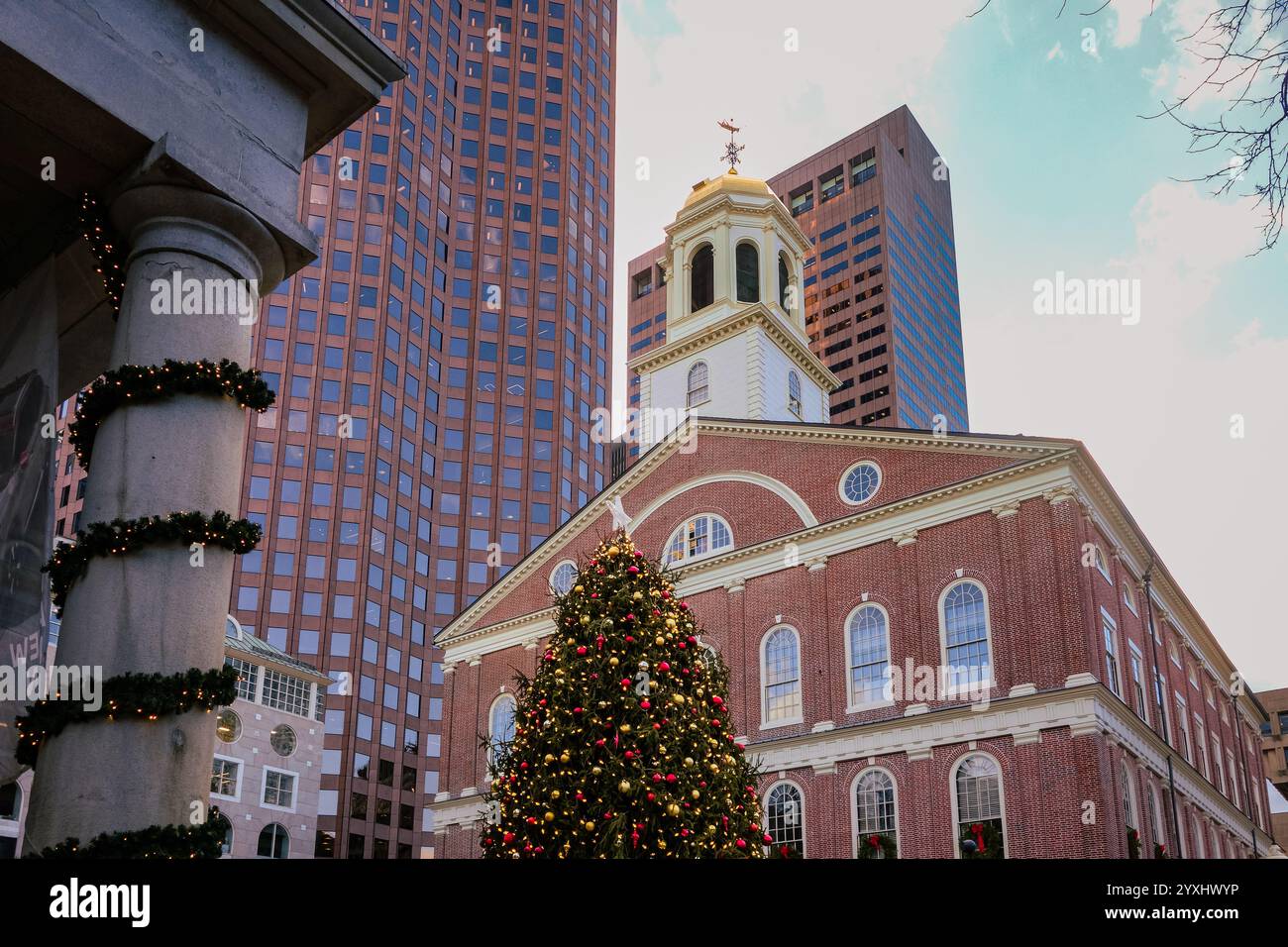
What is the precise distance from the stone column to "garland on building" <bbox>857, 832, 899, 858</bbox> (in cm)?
2631

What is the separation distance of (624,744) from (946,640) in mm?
17180

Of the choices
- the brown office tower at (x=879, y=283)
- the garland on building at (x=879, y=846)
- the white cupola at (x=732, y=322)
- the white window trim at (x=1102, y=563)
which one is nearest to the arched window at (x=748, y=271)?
the white cupola at (x=732, y=322)

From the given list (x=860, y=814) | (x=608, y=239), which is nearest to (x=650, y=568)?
(x=860, y=814)

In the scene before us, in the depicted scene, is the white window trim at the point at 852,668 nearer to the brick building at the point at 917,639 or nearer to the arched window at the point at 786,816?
the brick building at the point at 917,639

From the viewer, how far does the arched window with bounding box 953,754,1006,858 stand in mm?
29938

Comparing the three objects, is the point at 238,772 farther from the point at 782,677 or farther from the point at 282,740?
the point at 782,677

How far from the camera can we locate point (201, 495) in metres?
8.11

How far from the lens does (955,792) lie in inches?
1239

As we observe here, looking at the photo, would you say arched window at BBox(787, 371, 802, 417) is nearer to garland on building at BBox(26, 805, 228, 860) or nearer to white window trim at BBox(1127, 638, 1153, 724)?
white window trim at BBox(1127, 638, 1153, 724)

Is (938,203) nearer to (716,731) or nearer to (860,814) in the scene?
(860,814)

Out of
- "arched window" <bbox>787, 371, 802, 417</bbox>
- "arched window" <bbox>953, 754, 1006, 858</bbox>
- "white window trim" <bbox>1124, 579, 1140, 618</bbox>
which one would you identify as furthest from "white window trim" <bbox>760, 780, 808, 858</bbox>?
"arched window" <bbox>787, 371, 802, 417</bbox>

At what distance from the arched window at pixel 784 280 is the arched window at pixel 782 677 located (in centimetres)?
1911

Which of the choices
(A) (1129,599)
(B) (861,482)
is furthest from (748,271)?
(A) (1129,599)

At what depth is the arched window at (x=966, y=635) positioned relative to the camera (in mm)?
32375
